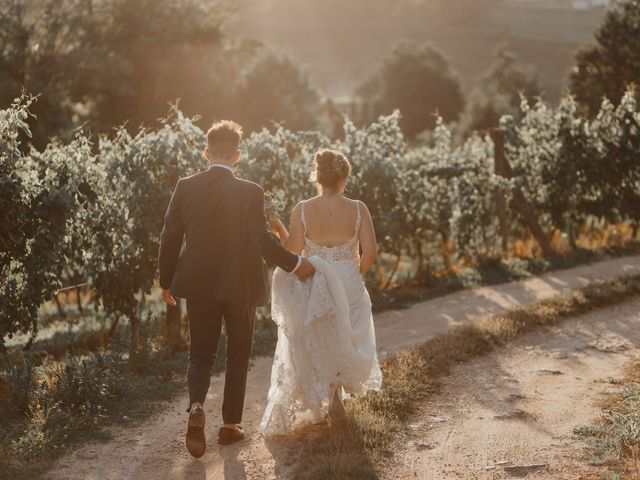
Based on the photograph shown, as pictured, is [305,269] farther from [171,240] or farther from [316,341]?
[171,240]

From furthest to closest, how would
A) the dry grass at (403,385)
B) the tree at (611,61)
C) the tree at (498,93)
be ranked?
the tree at (498,93)
the tree at (611,61)
the dry grass at (403,385)

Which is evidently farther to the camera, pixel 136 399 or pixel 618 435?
pixel 136 399

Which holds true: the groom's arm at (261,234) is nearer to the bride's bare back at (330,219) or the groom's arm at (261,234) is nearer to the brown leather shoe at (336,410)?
the bride's bare back at (330,219)

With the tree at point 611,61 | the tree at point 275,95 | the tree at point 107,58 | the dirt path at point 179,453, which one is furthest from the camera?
the tree at point 275,95

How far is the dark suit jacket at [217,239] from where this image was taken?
5.01 m

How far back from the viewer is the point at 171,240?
5.11 metres

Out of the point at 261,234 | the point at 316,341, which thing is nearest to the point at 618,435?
the point at 316,341

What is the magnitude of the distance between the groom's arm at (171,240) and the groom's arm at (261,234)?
46 centimetres

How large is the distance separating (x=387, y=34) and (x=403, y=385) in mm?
100638

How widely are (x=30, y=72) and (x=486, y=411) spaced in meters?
23.9

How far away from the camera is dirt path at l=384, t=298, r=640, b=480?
16.3 feet

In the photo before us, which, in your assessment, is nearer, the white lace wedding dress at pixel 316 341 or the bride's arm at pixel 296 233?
the white lace wedding dress at pixel 316 341

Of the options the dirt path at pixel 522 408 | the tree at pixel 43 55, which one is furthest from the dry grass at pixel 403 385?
the tree at pixel 43 55

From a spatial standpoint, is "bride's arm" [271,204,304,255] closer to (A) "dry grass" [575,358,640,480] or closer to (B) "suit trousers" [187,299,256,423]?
(B) "suit trousers" [187,299,256,423]
